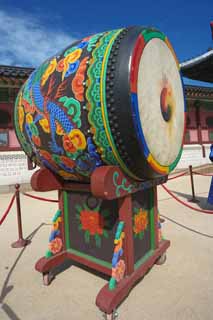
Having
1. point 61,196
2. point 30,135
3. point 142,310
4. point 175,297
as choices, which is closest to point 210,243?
point 175,297

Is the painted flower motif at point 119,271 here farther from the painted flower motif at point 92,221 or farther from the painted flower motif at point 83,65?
the painted flower motif at point 83,65

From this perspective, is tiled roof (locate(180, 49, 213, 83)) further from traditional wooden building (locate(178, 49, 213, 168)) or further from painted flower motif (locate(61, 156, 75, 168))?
painted flower motif (locate(61, 156, 75, 168))

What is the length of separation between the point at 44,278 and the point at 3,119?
238 inches

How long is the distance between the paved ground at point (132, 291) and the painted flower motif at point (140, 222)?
17.0 inches

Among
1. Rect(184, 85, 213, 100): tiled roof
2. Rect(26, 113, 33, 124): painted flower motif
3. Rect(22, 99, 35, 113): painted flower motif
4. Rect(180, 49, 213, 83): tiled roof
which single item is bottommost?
Rect(26, 113, 33, 124): painted flower motif

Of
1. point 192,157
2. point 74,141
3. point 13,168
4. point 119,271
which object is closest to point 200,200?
point 119,271

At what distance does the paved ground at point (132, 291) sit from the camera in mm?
1483

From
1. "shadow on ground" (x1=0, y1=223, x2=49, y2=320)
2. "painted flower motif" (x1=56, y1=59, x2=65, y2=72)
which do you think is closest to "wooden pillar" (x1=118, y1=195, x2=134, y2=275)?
"shadow on ground" (x1=0, y1=223, x2=49, y2=320)

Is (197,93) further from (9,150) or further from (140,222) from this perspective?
(140,222)

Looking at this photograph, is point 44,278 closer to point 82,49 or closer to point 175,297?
point 175,297

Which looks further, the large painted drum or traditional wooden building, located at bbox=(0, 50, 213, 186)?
traditional wooden building, located at bbox=(0, 50, 213, 186)

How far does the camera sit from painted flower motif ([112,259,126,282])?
1483 millimetres

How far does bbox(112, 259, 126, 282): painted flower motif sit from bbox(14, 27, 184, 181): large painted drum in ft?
1.94

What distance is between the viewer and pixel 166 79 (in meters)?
1.66
